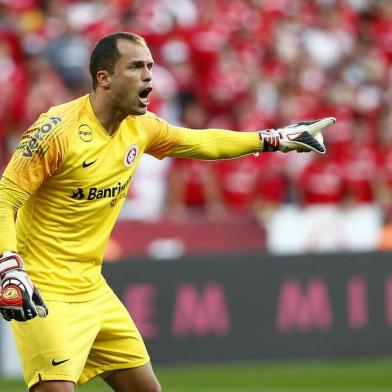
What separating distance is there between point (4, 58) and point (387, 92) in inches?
231

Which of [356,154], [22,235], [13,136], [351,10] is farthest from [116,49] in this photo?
[351,10]

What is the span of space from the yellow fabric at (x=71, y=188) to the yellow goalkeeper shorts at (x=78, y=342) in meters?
0.09

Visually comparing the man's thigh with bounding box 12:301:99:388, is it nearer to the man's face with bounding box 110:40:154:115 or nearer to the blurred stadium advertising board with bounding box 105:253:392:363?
the man's face with bounding box 110:40:154:115

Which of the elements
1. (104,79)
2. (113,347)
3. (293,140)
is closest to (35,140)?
(104,79)

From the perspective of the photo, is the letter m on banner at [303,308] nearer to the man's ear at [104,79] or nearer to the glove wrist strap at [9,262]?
the man's ear at [104,79]

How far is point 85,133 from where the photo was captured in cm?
580

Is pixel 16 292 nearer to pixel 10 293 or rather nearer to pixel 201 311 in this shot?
pixel 10 293

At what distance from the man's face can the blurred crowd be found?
24.1 feet

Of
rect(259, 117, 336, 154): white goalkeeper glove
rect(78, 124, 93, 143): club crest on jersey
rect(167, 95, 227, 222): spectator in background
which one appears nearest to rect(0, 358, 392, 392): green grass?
rect(167, 95, 227, 222): spectator in background

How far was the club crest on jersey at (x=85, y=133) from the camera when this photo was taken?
5781 mm

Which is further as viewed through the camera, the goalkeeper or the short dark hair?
the short dark hair

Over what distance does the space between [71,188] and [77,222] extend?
8.0 inches

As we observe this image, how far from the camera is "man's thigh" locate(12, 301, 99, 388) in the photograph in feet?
18.8

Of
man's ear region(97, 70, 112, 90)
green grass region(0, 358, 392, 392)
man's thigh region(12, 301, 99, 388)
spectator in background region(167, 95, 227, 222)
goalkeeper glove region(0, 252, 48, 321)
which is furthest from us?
spectator in background region(167, 95, 227, 222)
